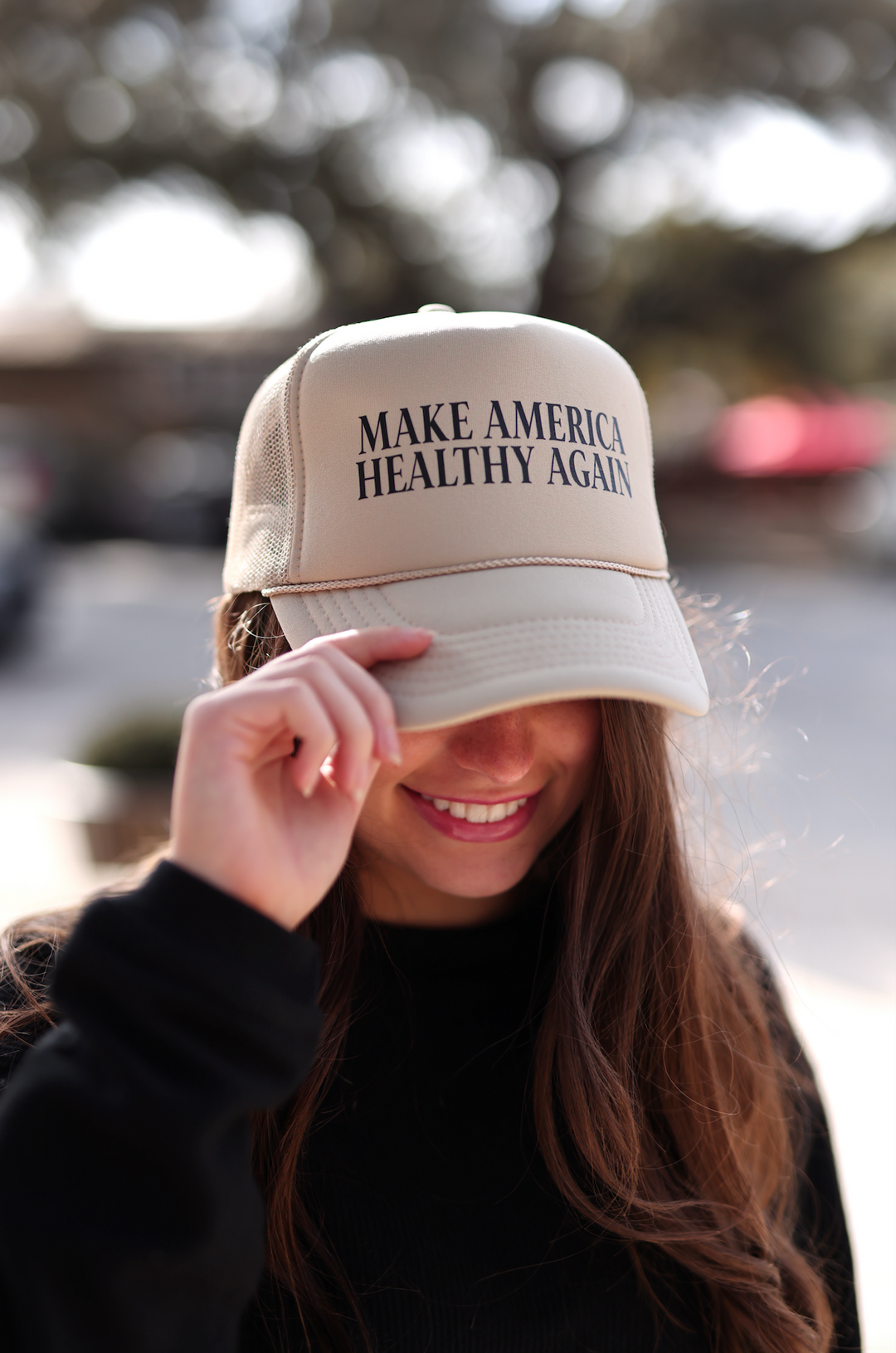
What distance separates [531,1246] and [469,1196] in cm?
9

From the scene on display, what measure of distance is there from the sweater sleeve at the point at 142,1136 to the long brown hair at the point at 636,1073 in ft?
1.15

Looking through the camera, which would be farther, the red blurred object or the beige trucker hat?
the red blurred object

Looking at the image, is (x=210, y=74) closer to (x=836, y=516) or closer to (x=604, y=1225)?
(x=836, y=516)

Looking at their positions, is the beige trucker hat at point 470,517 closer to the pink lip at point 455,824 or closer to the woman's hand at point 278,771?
the woman's hand at point 278,771

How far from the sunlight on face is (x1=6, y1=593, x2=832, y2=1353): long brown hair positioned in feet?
0.16

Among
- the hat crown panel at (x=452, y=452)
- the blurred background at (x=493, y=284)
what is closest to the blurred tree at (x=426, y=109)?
the blurred background at (x=493, y=284)

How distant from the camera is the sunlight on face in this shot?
1.30 meters

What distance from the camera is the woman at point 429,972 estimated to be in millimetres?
935

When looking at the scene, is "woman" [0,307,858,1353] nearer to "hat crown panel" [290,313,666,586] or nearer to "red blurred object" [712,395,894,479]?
"hat crown panel" [290,313,666,586]

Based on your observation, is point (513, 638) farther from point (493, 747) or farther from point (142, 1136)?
point (142, 1136)

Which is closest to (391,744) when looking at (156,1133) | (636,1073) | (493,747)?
(493,747)

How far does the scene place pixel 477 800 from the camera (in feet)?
4.34

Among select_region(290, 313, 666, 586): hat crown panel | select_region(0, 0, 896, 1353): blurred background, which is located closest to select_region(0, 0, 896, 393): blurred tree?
select_region(0, 0, 896, 1353): blurred background

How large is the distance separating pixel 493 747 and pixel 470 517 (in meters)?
0.27
